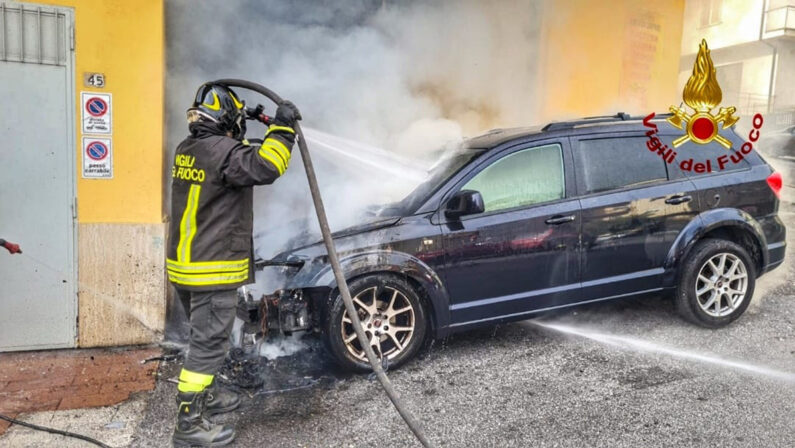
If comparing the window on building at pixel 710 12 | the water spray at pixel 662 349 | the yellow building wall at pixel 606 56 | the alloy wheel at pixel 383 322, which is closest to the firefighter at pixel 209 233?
the alloy wheel at pixel 383 322

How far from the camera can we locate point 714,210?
4.72 meters

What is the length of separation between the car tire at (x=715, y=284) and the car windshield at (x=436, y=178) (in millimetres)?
1999

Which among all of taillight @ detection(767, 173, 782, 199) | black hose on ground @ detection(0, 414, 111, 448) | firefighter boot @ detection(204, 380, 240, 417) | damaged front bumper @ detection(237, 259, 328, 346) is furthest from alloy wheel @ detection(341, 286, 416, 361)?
taillight @ detection(767, 173, 782, 199)

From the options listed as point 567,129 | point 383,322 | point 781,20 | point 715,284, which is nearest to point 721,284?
point 715,284

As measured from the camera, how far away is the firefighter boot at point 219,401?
3.49 meters

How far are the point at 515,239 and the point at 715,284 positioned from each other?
1832 millimetres

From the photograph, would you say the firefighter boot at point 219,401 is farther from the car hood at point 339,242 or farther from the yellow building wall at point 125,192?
the yellow building wall at point 125,192

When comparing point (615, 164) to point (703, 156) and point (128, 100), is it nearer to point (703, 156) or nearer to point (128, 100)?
point (703, 156)

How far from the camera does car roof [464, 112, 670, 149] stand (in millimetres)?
4547

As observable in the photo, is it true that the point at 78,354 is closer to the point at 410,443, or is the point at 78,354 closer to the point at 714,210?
the point at 410,443

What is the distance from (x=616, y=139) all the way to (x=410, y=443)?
116 inches

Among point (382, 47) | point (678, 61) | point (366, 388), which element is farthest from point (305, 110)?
point (678, 61)

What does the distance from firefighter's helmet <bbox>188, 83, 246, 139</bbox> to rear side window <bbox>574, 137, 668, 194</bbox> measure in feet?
8.55

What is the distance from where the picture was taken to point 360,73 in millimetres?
7020
